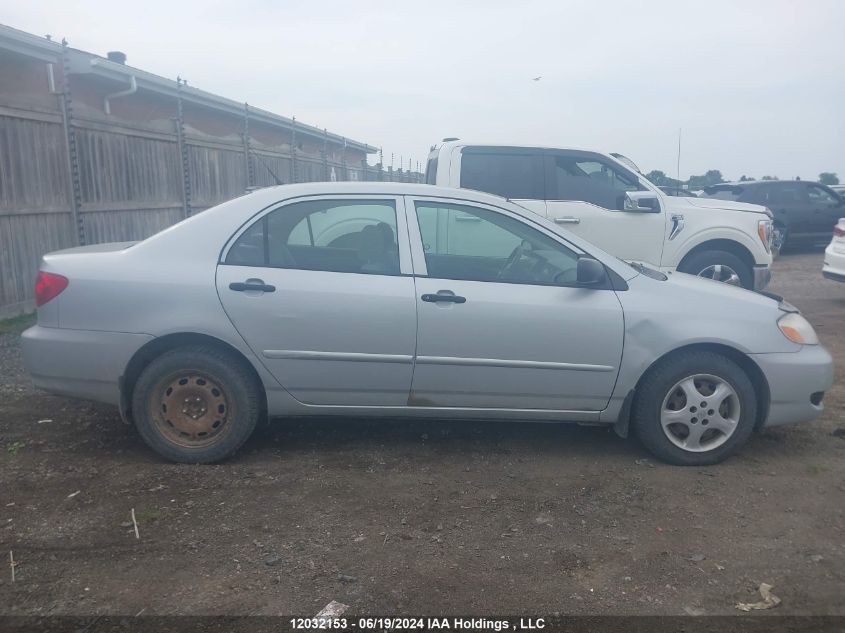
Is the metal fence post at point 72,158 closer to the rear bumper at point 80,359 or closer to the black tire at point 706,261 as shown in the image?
the rear bumper at point 80,359

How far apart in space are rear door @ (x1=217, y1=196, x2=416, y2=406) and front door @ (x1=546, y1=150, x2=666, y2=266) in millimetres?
3841

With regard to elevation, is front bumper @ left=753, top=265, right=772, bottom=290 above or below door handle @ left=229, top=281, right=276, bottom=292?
below

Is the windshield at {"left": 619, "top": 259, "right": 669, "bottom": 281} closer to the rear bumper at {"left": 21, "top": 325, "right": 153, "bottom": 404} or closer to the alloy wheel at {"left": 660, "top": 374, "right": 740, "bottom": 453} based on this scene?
the alloy wheel at {"left": 660, "top": 374, "right": 740, "bottom": 453}

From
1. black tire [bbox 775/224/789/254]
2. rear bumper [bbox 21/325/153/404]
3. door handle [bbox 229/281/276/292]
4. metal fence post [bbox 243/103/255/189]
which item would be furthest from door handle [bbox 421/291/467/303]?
black tire [bbox 775/224/789/254]

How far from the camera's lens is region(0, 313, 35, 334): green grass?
25.2 feet

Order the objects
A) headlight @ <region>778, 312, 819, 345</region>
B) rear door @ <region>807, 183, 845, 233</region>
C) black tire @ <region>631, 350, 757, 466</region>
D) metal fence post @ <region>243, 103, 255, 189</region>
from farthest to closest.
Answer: rear door @ <region>807, 183, 845, 233</region> → metal fence post @ <region>243, 103, 255, 189</region> → headlight @ <region>778, 312, 819, 345</region> → black tire @ <region>631, 350, 757, 466</region>

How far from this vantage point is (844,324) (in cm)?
895

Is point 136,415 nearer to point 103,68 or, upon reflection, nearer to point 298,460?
point 298,460

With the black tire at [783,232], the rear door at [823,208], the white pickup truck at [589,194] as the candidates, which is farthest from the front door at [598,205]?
the rear door at [823,208]

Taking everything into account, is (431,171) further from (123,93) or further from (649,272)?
(123,93)

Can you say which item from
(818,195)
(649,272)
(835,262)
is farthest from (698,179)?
(649,272)

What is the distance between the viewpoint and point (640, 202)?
7965mm

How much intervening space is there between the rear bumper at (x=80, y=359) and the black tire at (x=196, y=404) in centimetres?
15

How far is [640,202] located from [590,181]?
0.56m
